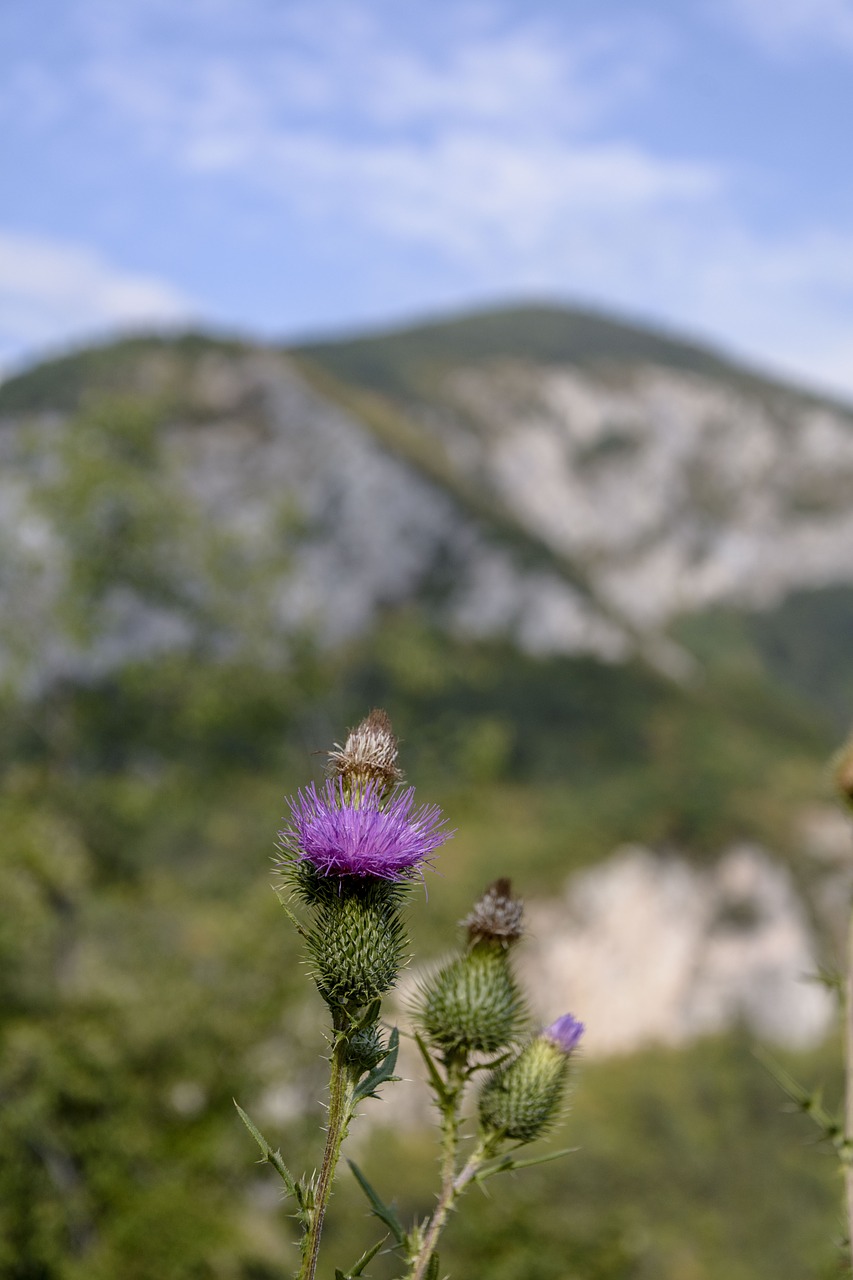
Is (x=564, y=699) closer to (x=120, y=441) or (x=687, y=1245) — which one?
(x=687, y=1245)

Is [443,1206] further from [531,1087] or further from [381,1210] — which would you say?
[531,1087]

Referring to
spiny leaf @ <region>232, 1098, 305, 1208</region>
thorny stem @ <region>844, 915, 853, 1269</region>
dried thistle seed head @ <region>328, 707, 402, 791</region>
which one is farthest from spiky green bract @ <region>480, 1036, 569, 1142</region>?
dried thistle seed head @ <region>328, 707, 402, 791</region>

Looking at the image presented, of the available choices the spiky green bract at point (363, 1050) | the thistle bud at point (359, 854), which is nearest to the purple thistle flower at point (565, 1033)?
the thistle bud at point (359, 854)

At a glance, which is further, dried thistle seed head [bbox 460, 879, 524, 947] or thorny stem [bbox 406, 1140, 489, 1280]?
dried thistle seed head [bbox 460, 879, 524, 947]

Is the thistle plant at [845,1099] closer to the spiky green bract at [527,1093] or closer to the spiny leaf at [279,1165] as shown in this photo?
the spiky green bract at [527,1093]

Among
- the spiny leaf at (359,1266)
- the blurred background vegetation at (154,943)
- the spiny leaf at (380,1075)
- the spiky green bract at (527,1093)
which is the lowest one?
the spiny leaf at (359,1266)

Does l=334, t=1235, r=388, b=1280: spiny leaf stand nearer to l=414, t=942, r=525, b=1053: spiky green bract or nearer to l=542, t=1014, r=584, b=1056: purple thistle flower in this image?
l=414, t=942, r=525, b=1053: spiky green bract

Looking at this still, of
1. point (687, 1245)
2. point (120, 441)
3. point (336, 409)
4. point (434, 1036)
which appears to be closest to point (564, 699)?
point (336, 409)

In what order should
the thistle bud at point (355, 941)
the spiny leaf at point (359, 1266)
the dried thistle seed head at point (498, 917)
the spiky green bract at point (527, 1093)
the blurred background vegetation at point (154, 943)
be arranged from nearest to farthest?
the spiny leaf at point (359, 1266)
the thistle bud at point (355, 941)
the spiky green bract at point (527, 1093)
the dried thistle seed head at point (498, 917)
the blurred background vegetation at point (154, 943)
